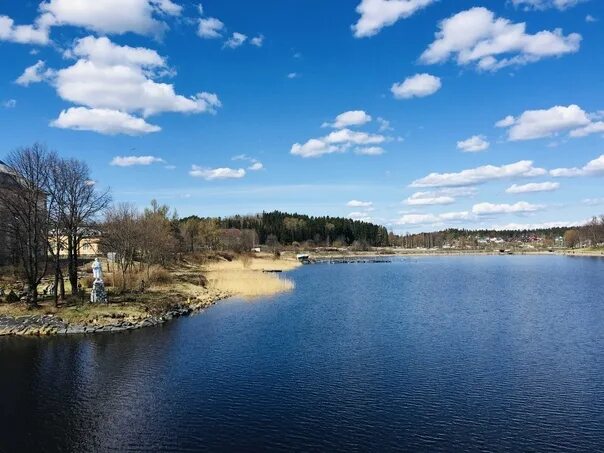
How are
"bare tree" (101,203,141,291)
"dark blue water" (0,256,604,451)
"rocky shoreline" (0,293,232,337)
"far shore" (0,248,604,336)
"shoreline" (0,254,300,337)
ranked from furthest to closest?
"bare tree" (101,203,141,291) < "far shore" (0,248,604,336) < "shoreline" (0,254,300,337) < "rocky shoreline" (0,293,232,337) < "dark blue water" (0,256,604,451)

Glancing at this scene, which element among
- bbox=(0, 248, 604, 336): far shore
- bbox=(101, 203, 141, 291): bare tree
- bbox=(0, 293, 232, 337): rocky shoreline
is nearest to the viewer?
bbox=(0, 293, 232, 337): rocky shoreline

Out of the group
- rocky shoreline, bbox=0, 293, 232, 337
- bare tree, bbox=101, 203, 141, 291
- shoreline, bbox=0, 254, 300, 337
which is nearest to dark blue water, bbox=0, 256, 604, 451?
rocky shoreline, bbox=0, 293, 232, 337

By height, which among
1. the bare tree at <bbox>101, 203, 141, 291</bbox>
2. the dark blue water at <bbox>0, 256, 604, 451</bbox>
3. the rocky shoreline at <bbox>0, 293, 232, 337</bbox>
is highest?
the bare tree at <bbox>101, 203, 141, 291</bbox>

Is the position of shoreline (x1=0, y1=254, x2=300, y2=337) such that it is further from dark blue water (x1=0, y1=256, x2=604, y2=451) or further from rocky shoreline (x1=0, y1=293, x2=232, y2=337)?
dark blue water (x1=0, y1=256, x2=604, y2=451)

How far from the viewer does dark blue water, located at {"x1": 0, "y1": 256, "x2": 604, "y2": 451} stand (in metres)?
16.9

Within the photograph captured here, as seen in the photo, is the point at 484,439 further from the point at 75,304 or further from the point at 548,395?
the point at 75,304

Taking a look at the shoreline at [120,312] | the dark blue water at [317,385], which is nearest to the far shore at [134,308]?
the shoreline at [120,312]

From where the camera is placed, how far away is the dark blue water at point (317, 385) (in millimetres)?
16891

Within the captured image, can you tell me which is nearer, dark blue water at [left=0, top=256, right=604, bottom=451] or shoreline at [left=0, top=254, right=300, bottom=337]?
dark blue water at [left=0, top=256, right=604, bottom=451]

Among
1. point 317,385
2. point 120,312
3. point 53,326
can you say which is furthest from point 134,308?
point 317,385

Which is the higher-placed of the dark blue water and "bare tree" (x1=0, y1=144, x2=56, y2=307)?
"bare tree" (x1=0, y1=144, x2=56, y2=307)

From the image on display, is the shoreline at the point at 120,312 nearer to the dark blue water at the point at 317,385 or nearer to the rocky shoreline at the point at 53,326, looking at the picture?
the rocky shoreline at the point at 53,326

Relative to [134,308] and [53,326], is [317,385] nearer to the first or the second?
[53,326]

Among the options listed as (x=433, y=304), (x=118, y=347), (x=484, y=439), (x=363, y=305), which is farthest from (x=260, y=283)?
(x=484, y=439)
